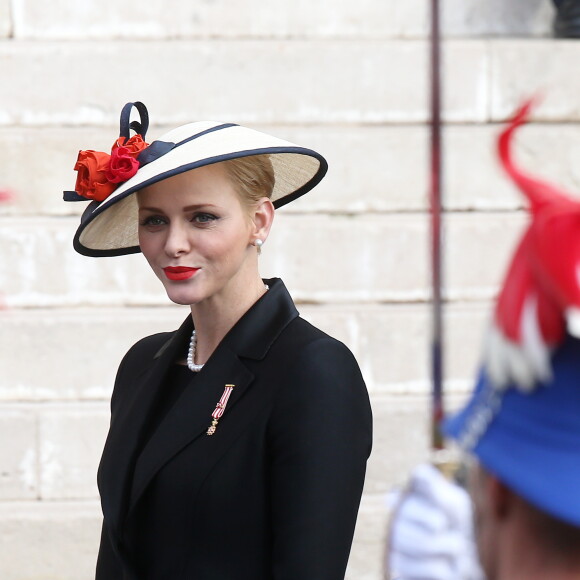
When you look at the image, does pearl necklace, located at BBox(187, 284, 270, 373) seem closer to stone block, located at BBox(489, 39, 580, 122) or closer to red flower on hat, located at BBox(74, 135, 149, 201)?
red flower on hat, located at BBox(74, 135, 149, 201)

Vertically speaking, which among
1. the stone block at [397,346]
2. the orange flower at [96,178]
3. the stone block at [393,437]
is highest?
the orange flower at [96,178]

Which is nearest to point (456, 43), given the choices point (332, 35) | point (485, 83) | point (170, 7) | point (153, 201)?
point (485, 83)

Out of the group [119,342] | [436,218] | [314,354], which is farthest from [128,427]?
[119,342]

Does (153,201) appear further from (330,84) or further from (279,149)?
(330,84)

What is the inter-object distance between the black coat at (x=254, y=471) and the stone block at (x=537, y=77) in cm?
326

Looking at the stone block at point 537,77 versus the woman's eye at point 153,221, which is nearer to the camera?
the woman's eye at point 153,221

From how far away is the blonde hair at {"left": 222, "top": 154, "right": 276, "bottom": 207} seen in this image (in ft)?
8.26

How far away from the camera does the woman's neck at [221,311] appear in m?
2.53

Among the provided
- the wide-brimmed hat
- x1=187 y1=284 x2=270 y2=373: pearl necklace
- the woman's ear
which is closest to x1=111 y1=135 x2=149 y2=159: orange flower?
the wide-brimmed hat

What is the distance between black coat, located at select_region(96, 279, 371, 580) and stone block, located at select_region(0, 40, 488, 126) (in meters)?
3.01

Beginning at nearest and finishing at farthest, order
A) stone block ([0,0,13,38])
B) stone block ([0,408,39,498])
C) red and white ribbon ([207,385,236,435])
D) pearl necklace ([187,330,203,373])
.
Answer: red and white ribbon ([207,385,236,435]) < pearl necklace ([187,330,203,373]) < stone block ([0,408,39,498]) < stone block ([0,0,13,38])

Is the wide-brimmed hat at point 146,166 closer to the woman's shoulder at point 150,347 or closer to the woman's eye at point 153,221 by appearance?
the woman's eye at point 153,221

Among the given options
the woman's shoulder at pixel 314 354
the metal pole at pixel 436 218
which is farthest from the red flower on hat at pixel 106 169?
the metal pole at pixel 436 218

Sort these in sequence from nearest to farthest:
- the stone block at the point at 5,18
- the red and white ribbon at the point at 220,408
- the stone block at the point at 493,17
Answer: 1. the red and white ribbon at the point at 220,408
2. the stone block at the point at 5,18
3. the stone block at the point at 493,17
